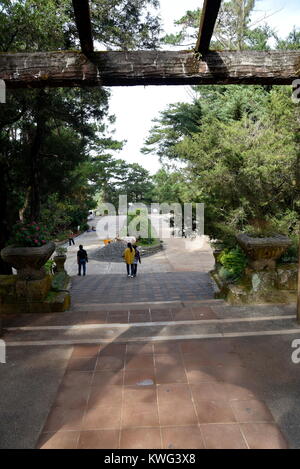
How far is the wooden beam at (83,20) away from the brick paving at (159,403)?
3.70 meters

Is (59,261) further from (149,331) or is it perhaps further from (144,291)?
(149,331)

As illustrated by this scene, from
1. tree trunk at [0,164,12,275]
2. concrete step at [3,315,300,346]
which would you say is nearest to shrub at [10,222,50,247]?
concrete step at [3,315,300,346]

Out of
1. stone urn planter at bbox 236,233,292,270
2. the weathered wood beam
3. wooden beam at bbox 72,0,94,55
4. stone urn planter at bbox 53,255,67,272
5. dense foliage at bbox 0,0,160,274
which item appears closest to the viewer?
wooden beam at bbox 72,0,94,55

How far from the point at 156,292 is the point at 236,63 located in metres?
6.12

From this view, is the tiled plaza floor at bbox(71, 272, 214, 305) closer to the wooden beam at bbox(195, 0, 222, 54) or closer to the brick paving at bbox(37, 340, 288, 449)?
the brick paving at bbox(37, 340, 288, 449)

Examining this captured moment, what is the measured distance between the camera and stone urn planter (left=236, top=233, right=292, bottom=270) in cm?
563

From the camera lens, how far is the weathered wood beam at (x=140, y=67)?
3.98 metres

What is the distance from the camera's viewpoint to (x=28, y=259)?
551 cm

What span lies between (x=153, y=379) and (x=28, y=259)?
10.4 ft

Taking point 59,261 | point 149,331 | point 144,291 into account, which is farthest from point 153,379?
point 59,261

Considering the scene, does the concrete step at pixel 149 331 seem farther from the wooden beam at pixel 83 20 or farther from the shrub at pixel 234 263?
the wooden beam at pixel 83 20

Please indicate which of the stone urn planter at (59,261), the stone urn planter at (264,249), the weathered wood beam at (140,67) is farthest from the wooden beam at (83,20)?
the stone urn planter at (59,261)
